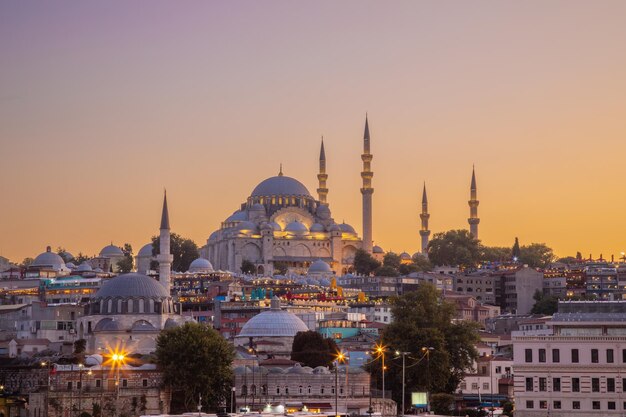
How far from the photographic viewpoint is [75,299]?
134 meters

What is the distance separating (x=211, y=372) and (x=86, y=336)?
973 inches

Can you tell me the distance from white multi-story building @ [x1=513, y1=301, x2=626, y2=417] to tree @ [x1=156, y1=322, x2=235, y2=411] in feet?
70.5

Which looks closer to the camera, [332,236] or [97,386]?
[97,386]

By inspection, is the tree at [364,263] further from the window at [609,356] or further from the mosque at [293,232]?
the window at [609,356]

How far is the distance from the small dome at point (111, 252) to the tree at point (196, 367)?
104387mm

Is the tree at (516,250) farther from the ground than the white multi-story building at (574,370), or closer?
farther from the ground

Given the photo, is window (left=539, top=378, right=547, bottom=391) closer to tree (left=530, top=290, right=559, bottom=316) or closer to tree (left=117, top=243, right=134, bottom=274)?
tree (left=530, top=290, right=559, bottom=316)

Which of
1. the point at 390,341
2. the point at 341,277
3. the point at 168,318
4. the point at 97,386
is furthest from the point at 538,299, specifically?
the point at 97,386

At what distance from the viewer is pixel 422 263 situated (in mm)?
171375

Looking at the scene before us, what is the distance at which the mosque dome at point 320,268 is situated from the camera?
6442 inches

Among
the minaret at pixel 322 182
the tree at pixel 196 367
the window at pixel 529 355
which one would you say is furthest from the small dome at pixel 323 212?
the window at pixel 529 355

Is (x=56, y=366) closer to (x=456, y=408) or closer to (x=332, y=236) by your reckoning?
(x=456, y=408)

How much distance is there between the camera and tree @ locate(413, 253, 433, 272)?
168625mm

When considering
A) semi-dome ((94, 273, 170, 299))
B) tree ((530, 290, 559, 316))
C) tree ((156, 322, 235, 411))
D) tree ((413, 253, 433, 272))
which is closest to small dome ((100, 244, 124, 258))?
tree ((413, 253, 433, 272))
